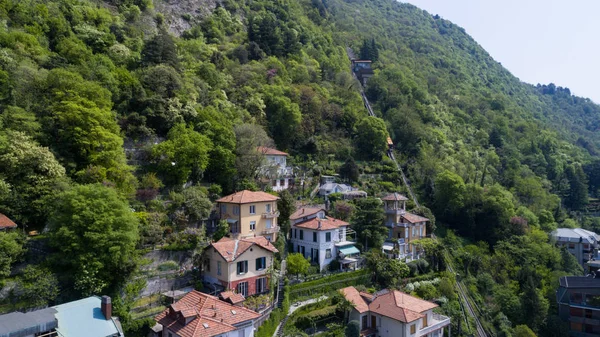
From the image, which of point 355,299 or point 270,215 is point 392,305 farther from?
point 270,215

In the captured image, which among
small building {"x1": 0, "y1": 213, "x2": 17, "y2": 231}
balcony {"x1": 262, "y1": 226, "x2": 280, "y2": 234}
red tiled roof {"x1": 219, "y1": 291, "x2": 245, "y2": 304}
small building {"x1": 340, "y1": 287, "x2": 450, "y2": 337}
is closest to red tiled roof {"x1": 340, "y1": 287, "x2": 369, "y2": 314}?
small building {"x1": 340, "y1": 287, "x2": 450, "y2": 337}

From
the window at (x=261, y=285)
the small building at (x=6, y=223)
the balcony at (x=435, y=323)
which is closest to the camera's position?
the small building at (x=6, y=223)

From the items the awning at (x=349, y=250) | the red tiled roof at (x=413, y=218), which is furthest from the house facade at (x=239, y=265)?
the red tiled roof at (x=413, y=218)

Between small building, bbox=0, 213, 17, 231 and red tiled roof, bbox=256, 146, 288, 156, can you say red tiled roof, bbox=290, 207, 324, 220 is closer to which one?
red tiled roof, bbox=256, 146, 288, 156

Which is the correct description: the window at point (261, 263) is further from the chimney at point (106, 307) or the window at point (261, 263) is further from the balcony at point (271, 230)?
the chimney at point (106, 307)

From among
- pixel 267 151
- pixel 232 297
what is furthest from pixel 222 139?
pixel 232 297

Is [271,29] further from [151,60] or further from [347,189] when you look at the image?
[347,189]

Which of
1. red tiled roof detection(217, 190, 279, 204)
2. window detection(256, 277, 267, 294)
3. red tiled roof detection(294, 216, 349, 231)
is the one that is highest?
red tiled roof detection(217, 190, 279, 204)
